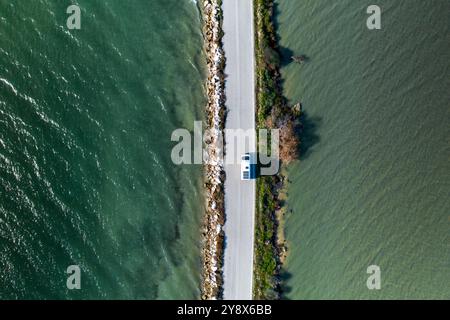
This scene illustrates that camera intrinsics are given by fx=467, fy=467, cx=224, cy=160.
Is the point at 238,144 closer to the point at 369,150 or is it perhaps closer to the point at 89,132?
the point at 369,150

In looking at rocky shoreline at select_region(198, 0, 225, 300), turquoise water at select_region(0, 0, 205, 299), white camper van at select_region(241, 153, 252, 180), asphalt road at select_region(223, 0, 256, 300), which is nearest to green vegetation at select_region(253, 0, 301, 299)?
asphalt road at select_region(223, 0, 256, 300)

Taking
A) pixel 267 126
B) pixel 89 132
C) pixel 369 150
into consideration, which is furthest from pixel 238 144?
pixel 89 132

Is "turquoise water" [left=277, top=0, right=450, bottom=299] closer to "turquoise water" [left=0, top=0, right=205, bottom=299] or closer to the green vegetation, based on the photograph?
the green vegetation

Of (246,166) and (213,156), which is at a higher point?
(213,156)

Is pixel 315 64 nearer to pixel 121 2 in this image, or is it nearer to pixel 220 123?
pixel 220 123

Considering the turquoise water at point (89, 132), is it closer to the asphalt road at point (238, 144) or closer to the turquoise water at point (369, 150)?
the asphalt road at point (238, 144)

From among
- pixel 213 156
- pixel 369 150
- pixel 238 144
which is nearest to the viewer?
pixel 238 144

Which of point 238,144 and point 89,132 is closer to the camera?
point 238,144
